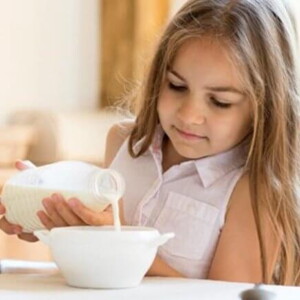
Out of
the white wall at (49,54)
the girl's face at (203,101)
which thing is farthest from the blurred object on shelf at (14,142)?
the girl's face at (203,101)

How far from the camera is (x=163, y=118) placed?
1.24 m

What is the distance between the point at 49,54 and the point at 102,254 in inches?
71.8

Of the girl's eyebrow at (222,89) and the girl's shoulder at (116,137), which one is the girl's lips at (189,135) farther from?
the girl's shoulder at (116,137)

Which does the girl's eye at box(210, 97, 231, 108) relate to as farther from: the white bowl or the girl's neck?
the white bowl

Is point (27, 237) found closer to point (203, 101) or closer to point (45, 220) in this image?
point (45, 220)

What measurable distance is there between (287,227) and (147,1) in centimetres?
160

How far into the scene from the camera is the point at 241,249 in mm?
1201

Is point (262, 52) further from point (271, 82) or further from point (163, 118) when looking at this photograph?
point (163, 118)

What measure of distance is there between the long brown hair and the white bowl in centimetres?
27

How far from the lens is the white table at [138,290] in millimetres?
934

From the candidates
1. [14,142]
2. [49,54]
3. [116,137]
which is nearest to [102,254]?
[116,137]

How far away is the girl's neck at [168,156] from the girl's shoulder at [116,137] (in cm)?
9

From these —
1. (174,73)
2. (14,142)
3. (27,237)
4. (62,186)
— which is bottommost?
(14,142)

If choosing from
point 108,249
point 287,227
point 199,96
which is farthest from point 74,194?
point 287,227
